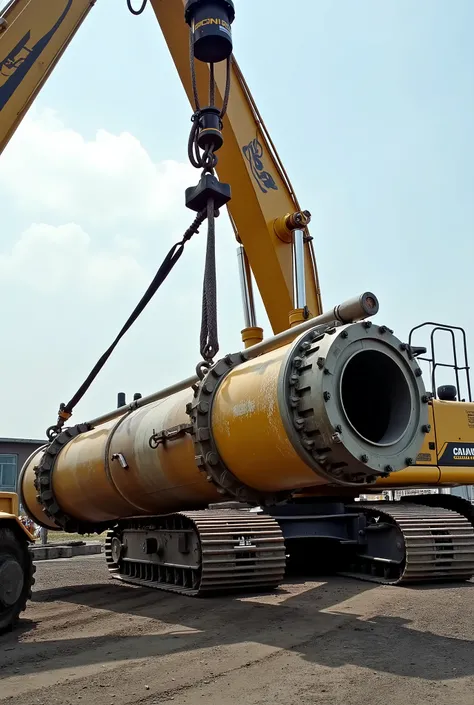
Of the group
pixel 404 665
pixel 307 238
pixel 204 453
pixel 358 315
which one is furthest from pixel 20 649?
pixel 307 238

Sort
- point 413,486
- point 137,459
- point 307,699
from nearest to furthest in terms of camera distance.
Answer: point 307,699 → point 137,459 → point 413,486

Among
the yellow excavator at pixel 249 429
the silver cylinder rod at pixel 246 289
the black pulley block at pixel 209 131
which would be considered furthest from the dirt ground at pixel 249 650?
the black pulley block at pixel 209 131

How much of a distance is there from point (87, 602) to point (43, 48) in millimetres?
6252

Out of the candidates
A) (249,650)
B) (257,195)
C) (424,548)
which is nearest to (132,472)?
(249,650)

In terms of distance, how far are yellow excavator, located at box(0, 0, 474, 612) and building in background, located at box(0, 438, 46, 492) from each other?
29.1 meters

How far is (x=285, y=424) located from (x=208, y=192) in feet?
8.96

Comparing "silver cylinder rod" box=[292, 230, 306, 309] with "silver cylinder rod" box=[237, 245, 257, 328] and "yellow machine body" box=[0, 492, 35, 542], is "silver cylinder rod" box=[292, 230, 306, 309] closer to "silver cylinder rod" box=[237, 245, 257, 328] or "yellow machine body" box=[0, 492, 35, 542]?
"silver cylinder rod" box=[237, 245, 257, 328]

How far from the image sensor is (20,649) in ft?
18.2

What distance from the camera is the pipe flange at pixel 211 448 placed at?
19.7 ft

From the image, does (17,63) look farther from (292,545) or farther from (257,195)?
(292,545)

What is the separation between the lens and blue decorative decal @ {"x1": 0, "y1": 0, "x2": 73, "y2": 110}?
7.32 meters

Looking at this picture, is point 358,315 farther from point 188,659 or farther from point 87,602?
point 87,602

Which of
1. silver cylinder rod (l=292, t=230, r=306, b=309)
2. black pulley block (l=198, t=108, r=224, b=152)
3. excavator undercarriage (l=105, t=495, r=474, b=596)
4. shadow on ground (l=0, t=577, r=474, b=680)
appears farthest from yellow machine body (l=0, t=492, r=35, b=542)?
silver cylinder rod (l=292, t=230, r=306, b=309)

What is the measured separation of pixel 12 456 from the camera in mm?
38812
